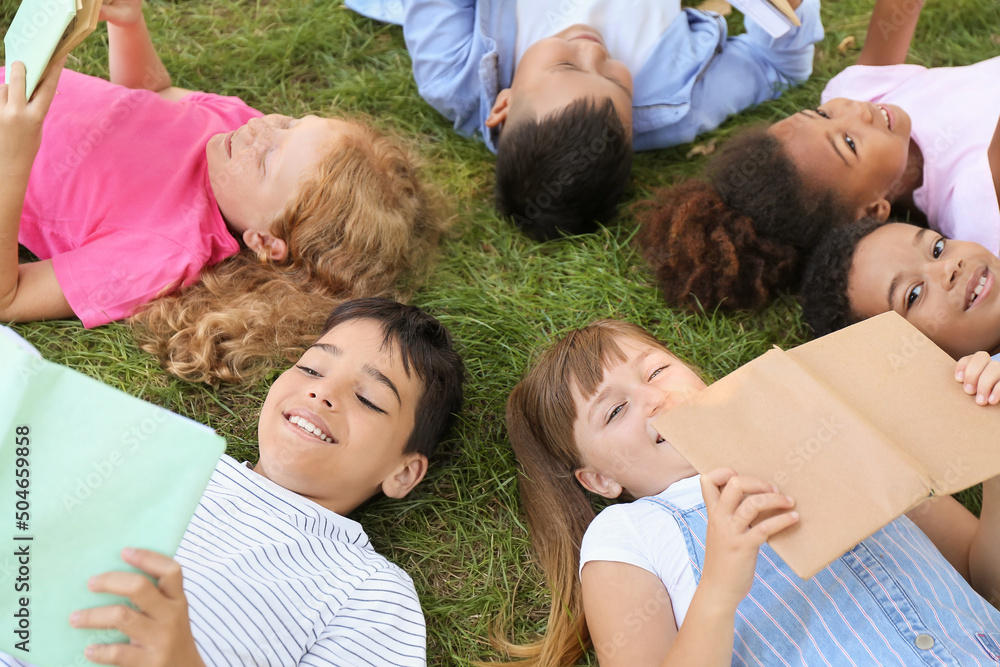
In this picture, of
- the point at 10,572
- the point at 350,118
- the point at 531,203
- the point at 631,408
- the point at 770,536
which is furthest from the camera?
the point at 350,118

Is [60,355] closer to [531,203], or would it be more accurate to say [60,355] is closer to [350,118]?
[350,118]

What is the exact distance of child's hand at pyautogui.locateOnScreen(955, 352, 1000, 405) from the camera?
158 centimetres

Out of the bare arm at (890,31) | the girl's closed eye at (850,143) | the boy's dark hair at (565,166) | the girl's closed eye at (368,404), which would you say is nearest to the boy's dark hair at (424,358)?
the girl's closed eye at (368,404)

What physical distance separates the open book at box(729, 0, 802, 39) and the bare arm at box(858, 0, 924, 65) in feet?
2.55

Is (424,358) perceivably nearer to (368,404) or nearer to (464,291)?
(368,404)

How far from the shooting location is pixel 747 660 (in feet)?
5.62

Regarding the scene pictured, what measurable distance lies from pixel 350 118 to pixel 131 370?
1.28m

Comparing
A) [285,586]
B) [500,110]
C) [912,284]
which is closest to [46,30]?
[285,586]

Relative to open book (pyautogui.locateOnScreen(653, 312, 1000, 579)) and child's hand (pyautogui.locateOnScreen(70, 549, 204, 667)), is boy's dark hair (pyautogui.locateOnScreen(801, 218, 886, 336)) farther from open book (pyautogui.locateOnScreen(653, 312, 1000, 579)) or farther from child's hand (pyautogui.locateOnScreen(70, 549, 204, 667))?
child's hand (pyautogui.locateOnScreen(70, 549, 204, 667))

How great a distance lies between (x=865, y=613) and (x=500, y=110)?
7.09 feet

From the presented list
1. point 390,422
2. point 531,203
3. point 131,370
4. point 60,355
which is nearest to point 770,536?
point 390,422

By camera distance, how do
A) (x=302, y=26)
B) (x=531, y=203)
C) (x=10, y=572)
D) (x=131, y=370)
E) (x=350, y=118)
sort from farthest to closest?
1. (x=302, y=26)
2. (x=350, y=118)
3. (x=531, y=203)
4. (x=131, y=370)
5. (x=10, y=572)

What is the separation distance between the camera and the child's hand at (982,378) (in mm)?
1582

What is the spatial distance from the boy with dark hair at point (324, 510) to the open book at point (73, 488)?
18.2 inches
